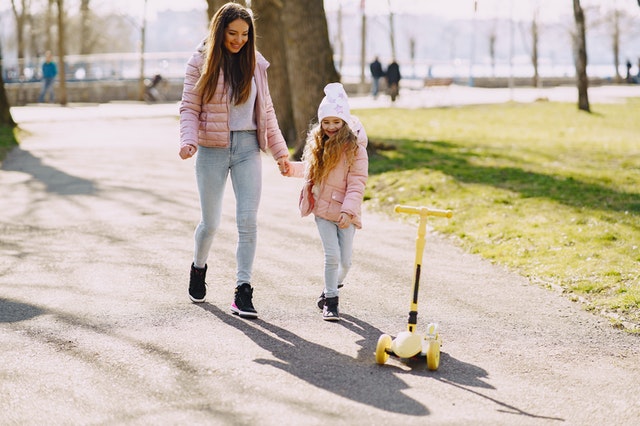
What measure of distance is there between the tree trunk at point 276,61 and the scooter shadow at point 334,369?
1232 cm

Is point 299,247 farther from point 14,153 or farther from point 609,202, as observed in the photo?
point 14,153

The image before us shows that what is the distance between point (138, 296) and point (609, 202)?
567 centimetres

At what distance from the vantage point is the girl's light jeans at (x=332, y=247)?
579 centimetres

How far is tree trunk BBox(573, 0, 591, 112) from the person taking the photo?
27.5 metres

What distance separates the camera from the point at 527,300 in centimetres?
656

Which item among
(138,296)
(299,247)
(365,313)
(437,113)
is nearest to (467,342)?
(365,313)

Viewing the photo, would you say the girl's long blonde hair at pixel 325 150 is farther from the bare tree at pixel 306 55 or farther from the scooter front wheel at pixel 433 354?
the bare tree at pixel 306 55

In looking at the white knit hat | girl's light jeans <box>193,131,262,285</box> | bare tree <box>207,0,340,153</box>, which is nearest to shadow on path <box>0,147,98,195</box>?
bare tree <box>207,0,340,153</box>

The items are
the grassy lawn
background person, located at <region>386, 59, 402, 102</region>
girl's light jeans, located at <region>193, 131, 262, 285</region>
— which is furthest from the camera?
background person, located at <region>386, 59, 402, 102</region>

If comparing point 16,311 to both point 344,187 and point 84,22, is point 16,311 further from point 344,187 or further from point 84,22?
point 84,22

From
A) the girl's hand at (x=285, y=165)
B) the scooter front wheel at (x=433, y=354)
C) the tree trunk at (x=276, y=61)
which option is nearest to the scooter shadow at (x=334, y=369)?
the scooter front wheel at (x=433, y=354)

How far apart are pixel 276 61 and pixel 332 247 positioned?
12545 millimetres

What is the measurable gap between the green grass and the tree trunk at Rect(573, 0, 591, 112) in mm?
16832

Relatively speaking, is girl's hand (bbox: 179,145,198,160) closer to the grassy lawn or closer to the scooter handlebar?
the scooter handlebar
